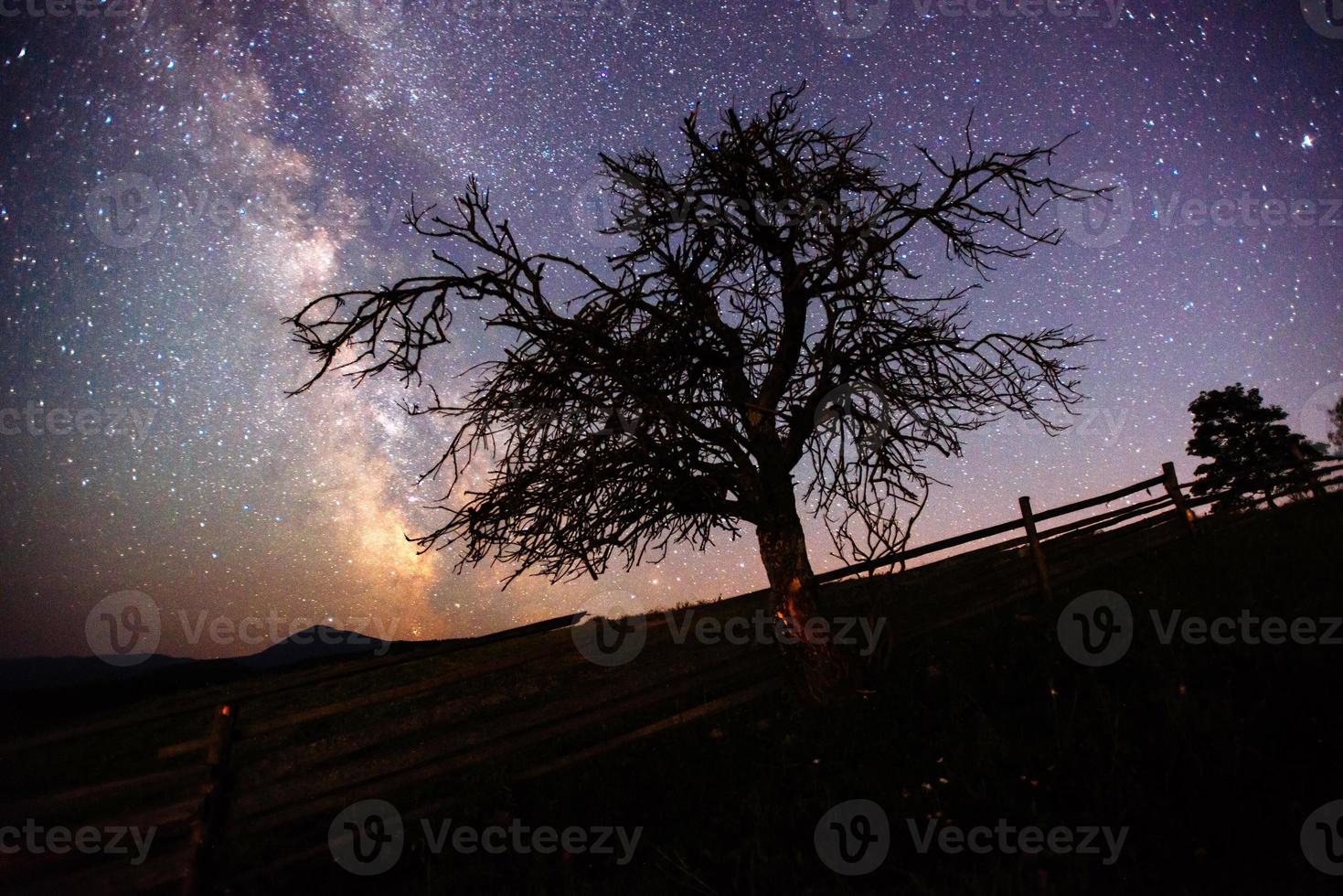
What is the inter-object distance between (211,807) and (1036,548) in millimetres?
9199

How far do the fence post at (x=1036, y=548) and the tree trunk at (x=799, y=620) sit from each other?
421cm

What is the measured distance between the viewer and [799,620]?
215 inches

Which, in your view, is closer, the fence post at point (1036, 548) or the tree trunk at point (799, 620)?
the tree trunk at point (799, 620)

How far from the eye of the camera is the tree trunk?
5.40 meters

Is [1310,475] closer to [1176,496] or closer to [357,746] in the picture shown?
[1176,496]

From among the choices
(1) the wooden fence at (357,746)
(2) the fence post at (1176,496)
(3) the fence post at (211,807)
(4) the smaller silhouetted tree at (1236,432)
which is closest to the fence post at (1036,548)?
(1) the wooden fence at (357,746)

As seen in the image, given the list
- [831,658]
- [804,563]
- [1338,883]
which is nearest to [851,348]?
[804,563]

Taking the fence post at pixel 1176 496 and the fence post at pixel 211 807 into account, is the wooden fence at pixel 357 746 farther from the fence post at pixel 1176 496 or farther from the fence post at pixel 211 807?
the fence post at pixel 1176 496

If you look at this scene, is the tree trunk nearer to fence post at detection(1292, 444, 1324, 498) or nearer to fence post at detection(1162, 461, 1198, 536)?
fence post at detection(1162, 461, 1198, 536)

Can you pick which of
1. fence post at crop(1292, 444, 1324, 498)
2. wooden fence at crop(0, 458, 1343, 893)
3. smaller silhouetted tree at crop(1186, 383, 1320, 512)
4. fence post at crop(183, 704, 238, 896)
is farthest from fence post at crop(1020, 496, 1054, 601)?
smaller silhouetted tree at crop(1186, 383, 1320, 512)

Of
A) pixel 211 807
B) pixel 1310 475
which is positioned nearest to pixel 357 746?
pixel 211 807

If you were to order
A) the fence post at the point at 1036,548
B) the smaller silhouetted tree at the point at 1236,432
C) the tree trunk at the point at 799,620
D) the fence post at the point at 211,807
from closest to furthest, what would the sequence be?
the fence post at the point at 211,807, the tree trunk at the point at 799,620, the fence post at the point at 1036,548, the smaller silhouetted tree at the point at 1236,432

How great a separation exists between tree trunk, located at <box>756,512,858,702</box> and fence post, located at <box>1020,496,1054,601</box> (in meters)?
4.21

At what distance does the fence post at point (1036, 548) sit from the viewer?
8.06 m
